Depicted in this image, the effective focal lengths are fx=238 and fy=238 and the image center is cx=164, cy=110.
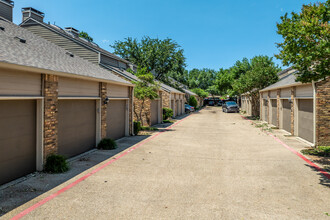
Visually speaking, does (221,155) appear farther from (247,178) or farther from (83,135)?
(83,135)

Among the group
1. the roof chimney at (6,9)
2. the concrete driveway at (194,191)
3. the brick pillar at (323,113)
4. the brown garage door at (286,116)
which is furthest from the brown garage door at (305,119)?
the roof chimney at (6,9)

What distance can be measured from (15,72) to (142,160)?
530 cm

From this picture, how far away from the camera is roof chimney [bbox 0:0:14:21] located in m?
12.9

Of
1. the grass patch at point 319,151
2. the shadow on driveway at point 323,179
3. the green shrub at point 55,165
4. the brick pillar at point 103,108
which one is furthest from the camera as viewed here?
the brick pillar at point 103,108

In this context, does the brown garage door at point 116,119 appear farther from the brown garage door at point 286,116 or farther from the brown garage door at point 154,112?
the brown garage door at point 286,116

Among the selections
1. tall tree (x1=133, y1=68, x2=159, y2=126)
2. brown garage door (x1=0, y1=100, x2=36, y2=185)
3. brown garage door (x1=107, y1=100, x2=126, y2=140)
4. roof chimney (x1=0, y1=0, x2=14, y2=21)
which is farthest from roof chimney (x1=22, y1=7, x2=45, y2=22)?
brown garage door (x1=0, y1=100, x2=36, y2=185)

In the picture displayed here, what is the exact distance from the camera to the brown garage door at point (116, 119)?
13156 mm

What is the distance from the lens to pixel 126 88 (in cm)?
1521

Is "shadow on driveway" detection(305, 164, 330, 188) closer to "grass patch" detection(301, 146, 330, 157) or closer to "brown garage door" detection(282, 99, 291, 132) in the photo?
"grass patch" detection(301, 146, 330, 157)

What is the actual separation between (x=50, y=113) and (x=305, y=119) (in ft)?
44.3

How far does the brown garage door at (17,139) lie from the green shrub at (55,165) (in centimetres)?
41

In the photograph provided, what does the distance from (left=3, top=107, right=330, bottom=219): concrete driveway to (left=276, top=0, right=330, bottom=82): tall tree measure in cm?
361

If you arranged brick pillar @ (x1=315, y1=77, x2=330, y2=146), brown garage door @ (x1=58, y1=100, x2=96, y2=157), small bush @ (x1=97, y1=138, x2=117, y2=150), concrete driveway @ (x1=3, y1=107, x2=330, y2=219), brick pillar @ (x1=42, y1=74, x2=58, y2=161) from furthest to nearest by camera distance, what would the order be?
brick pillar @ (x1=315, y1=77, x2=330, y2=146) < small bush @ (x1=97, y1=138, x2=117, y2=150) < brown garage door @ (x1=58, y1=100, x2=96, y2=157) < brick pillar @ (x1=42, y1=74, x2=58, y2=161) < concrete driveway @ (x1=3, y1=107, x2=330, y2=219)

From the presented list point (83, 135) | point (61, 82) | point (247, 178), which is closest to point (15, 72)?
point (61, 82)
